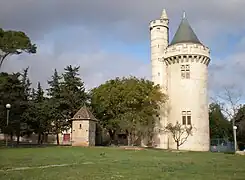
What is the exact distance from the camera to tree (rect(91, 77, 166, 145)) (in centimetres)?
5316

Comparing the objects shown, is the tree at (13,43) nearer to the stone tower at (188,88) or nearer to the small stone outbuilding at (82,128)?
the small stone outbuilding at (82,128)

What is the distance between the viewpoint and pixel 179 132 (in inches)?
2170

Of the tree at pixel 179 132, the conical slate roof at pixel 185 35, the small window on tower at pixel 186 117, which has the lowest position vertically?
the tree at pixel 179 132

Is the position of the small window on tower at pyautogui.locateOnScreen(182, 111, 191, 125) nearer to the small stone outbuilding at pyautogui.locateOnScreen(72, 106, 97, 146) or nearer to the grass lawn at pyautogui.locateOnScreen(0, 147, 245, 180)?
the small stone outbuilding at pyautogui.locateOnScreen(72, 106, 97, 146)

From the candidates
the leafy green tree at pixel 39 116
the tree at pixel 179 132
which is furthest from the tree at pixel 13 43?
the tree at pixel 179 132

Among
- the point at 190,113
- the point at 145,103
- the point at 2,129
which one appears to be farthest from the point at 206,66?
the point at 2,129

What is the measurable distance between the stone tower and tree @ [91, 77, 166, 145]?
2.59 m

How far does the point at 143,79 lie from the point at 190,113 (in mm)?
8898

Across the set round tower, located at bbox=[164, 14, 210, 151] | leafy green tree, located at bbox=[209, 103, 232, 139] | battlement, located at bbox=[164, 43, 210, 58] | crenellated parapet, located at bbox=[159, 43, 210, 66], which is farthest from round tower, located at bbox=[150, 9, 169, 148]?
leafy green tree, located at bbox=[209, 103, 232, 139]

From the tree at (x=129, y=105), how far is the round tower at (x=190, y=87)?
110 inches

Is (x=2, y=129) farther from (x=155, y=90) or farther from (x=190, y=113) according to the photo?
(x=190, y=113)

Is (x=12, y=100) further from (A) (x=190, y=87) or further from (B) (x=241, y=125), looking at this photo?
(B) (x=241, y=125)

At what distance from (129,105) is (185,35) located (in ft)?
49.7

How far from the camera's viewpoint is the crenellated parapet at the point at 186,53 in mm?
57594
